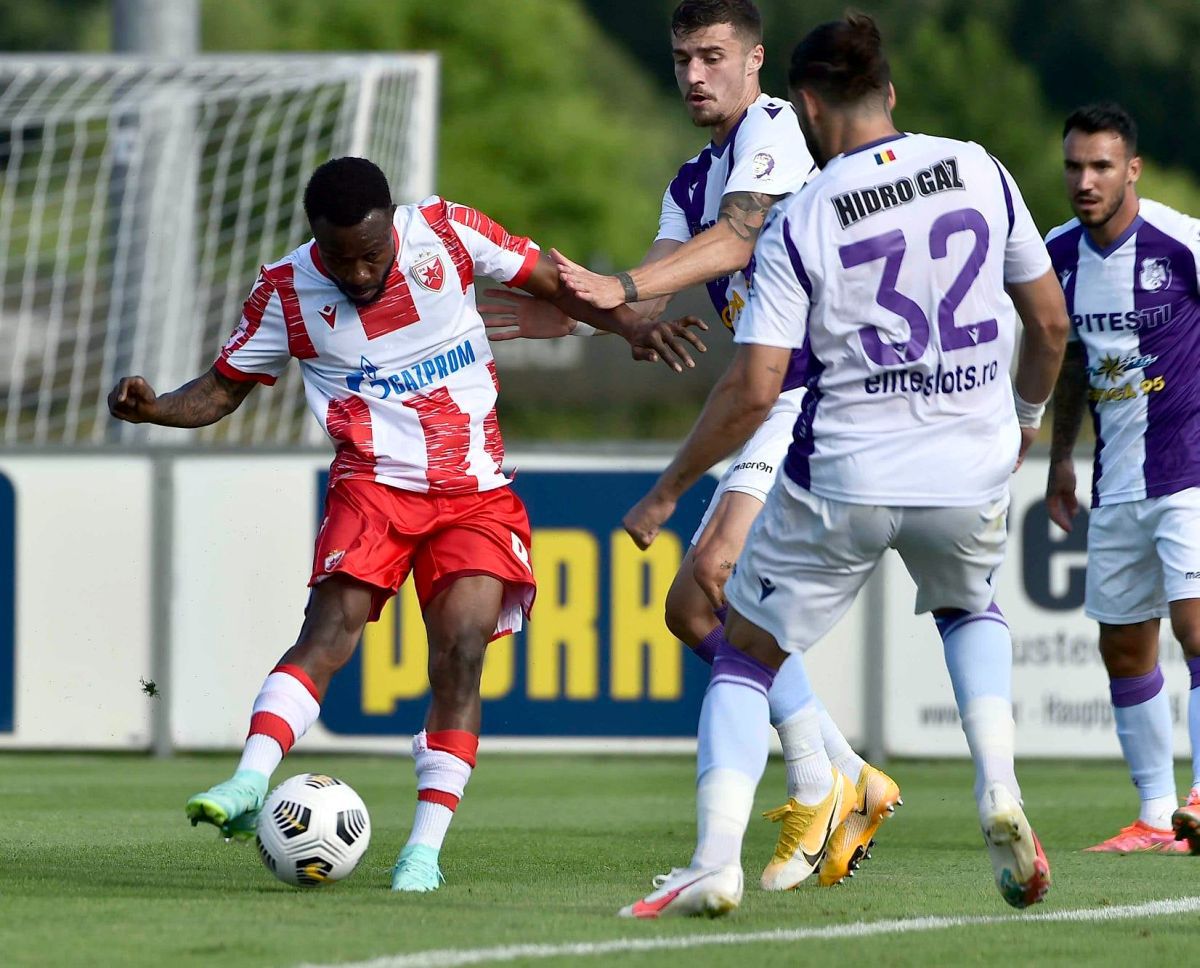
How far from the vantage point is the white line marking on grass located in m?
4.32

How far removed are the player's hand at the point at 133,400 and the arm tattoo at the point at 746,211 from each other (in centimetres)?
181

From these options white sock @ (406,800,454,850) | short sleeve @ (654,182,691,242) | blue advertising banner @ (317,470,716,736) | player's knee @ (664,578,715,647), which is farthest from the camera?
blue advertising banner @ (317,470,716,736)

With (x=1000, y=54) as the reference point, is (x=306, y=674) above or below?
below

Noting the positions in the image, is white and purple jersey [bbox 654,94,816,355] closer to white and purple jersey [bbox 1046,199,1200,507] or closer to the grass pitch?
white and purple jersey [bbox 1046,199,1200,507]

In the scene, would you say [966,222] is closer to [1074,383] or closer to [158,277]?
[1074,383]

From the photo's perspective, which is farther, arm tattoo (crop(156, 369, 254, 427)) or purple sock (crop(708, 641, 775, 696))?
arm tattoo (crop(156, 369, 254, 427))

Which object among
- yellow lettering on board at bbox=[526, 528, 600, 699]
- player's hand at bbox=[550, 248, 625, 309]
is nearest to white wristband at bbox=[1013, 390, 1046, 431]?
player's hand at bbox=[550, 248, 625, 309]

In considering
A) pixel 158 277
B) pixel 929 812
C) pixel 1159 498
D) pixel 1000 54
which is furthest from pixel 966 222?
pixel 1000 54

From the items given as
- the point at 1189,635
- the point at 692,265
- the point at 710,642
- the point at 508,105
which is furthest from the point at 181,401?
the point at 508,105

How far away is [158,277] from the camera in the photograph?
13.2 m

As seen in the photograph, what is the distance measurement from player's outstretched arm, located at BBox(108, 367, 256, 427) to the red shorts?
42cm

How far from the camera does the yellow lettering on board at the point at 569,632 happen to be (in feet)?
35.2

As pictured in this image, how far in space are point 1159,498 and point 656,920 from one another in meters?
3.23

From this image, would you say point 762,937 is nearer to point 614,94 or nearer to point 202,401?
point 202,401
